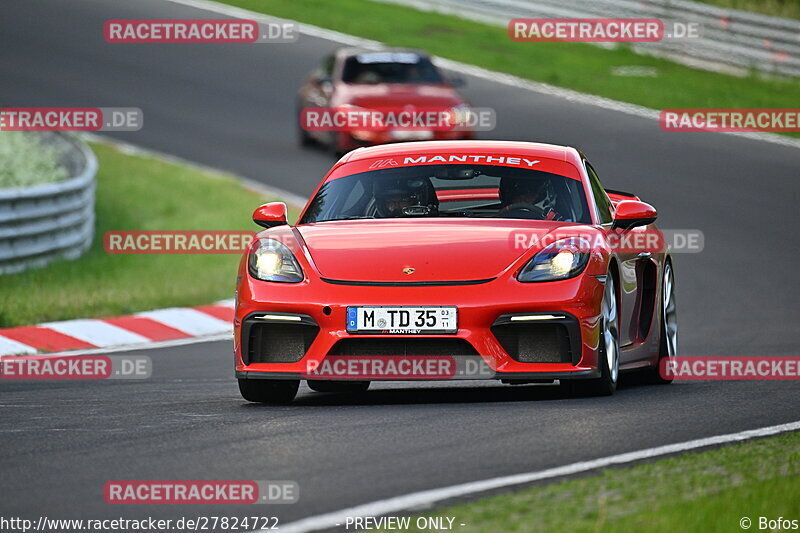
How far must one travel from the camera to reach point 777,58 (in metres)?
28.5

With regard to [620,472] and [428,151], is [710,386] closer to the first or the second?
[428,151]

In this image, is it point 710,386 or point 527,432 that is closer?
point 527,432

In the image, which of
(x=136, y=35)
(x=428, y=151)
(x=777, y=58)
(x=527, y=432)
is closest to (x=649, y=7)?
(x=777, y=58)

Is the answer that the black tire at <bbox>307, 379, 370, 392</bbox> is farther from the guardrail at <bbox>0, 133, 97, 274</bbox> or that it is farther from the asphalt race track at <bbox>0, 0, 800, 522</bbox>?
the guardrail at <bbox>0, 133, 97, 274</bbox>

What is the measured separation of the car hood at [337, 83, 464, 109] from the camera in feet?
73.1

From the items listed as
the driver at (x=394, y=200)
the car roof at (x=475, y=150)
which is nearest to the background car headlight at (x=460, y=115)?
→ the car roof at (x=475, y=150)

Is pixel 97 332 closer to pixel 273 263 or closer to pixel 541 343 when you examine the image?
pixel 273 263

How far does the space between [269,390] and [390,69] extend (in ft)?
50.3

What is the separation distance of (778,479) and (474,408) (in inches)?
95.3

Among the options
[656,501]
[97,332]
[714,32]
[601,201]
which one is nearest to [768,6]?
[714,32]

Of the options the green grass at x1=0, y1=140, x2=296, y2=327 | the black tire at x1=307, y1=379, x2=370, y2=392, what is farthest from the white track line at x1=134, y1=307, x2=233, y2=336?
the black tire at x1=307, y1=379, x2=370, y2=392

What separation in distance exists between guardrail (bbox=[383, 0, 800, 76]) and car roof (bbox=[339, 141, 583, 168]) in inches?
749

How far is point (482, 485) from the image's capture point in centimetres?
604

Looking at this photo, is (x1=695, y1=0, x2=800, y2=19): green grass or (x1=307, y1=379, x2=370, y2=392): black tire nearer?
(x1=307, y1=379, x2=370, y2=392): black tire
